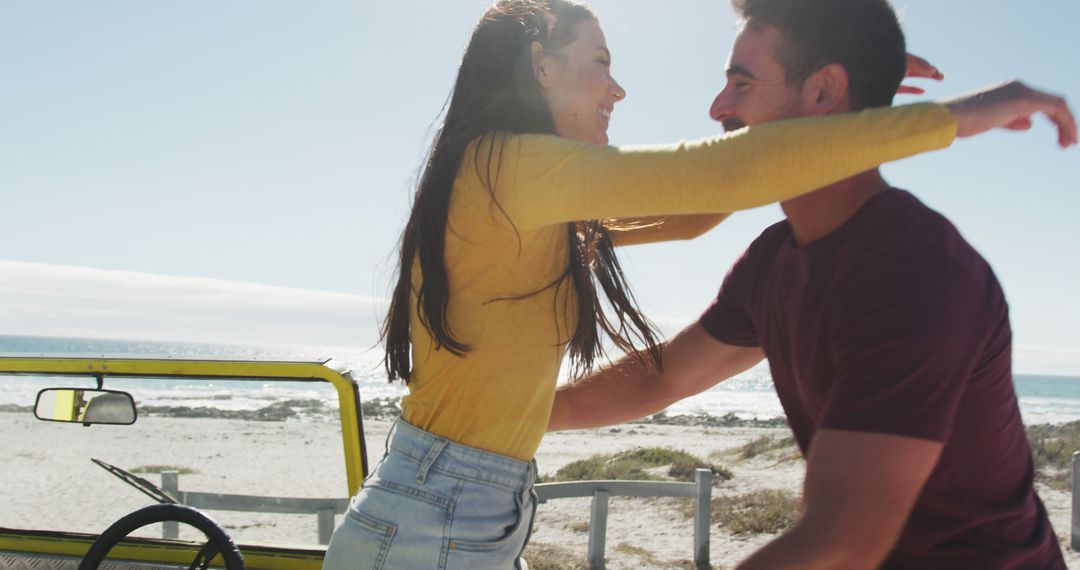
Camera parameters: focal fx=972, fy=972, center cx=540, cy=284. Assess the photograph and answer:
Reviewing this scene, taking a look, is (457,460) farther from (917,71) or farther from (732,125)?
(917,71)

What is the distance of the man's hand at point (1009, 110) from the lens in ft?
5.40

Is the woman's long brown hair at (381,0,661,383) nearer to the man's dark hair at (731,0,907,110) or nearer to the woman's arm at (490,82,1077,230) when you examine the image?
the woman's arm at (490,82,1077,230)

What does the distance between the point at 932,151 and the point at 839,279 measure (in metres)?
0.29

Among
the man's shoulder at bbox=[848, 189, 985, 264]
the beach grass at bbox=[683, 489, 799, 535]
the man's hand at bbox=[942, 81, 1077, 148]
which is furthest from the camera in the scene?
the beach grass at bbox=[683, 489, 799, 535]

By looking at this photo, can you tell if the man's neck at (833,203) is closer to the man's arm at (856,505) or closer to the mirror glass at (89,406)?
the man's arm at (856,505)

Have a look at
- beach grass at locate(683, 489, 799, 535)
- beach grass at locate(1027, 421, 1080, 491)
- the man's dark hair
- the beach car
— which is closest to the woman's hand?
the man's dark hair

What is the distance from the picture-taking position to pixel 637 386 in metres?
2.37

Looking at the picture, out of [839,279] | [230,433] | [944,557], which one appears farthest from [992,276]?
[230,433]

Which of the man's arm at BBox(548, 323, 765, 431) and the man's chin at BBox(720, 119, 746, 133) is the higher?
the man's chin at BBox(720, 119, 746, 133)

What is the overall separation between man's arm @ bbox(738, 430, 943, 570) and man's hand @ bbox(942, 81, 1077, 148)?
0.61 metres

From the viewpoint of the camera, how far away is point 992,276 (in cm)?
148

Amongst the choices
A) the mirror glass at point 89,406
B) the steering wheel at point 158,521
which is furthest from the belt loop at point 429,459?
the mirror glass at point 89,406

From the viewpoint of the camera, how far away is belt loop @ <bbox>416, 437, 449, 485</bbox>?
1.92m

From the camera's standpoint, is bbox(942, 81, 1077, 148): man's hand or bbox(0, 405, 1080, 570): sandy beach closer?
bbox(942, 81, 1077, 148): man's hand
